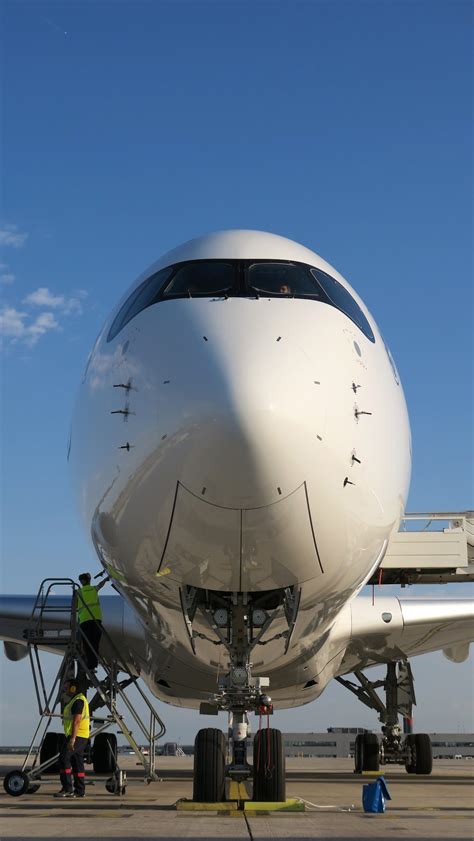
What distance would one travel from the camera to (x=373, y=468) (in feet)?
27.7

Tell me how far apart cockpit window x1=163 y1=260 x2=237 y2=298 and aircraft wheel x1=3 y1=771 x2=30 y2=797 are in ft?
15.8

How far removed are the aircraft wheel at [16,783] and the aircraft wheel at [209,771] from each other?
1949mm

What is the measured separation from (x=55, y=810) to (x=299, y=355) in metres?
4.27

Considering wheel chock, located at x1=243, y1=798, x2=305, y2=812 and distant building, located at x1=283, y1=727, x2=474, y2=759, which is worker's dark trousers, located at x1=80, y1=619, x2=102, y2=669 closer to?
wheel chock, located at x1=243, y1=798, x2=305, y2=812

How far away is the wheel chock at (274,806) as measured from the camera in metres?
8.21

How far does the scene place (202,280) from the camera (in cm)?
914

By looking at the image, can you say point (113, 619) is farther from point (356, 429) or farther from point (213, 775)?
point (356, 429)

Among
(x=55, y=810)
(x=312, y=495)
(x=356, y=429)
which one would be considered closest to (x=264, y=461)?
(x=312, y=495)

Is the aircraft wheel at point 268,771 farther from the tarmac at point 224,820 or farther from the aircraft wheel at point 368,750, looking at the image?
the aircraft wheel at point 368,750

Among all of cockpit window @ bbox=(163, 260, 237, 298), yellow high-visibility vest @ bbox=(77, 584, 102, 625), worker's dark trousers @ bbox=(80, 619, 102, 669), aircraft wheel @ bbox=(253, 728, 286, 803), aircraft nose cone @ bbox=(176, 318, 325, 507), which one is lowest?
aircraft wheel @ bbox=(253, 728, 286, 803)

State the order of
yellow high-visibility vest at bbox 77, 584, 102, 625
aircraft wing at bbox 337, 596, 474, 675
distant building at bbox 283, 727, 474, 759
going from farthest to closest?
A: distant building at bbox 283, 727, 474, 759 < aircraft wing at bbox 337, 596, 474, 675 < yellow high-visibility vest at bbox 77, 584, 102, 625

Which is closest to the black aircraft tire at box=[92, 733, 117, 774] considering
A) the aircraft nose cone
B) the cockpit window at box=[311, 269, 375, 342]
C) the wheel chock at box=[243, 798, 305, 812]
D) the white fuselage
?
the white fuselage

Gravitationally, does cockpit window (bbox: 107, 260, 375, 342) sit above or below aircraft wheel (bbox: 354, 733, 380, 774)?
above

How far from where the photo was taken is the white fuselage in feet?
24.0
